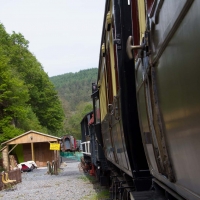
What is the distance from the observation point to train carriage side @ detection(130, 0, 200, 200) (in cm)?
210

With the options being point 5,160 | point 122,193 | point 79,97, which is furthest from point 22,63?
point 79,97

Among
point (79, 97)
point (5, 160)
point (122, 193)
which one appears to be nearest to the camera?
point (122, 193)

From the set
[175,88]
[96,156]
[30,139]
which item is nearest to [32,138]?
[30,139]

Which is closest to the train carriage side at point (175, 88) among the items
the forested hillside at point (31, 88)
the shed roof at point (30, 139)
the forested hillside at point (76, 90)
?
the shed roof at point (30, 139)

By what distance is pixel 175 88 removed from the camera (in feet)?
8.22

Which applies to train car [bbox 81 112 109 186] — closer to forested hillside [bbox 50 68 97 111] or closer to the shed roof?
the shed roof

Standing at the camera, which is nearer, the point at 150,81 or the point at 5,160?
the point at 150,81

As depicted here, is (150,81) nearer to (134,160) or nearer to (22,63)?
(134,160)

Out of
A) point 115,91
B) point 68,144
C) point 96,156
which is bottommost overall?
point 115,91

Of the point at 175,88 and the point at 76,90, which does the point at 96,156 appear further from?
the point at 76,90

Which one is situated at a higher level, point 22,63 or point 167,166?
point 22,63

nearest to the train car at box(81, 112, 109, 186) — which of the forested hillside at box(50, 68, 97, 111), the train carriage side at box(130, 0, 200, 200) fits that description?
the train carriage side at box(130, 0, 200, 200)

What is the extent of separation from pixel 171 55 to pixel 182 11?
16.4 inches

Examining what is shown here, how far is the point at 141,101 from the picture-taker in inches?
164
